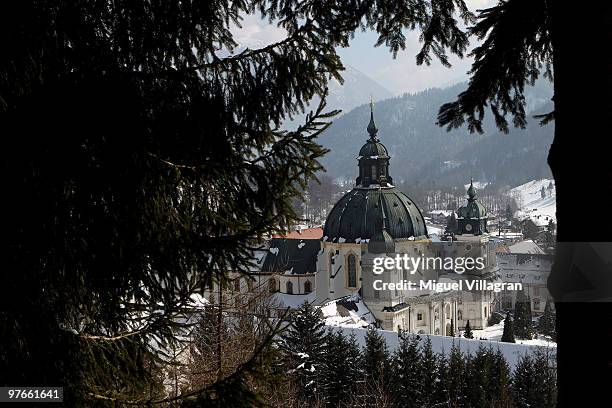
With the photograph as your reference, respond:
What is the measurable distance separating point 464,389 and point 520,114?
73.9 feet

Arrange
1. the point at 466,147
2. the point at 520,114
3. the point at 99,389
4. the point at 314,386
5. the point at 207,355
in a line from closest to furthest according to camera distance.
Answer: the point at 99,389 < the point at 520,114 < the point at 207,355 < the point at 314,386 < the point at 466,147

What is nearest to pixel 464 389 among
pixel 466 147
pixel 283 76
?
pixel 283 76

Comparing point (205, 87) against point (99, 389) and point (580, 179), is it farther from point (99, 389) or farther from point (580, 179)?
point (580, 179)

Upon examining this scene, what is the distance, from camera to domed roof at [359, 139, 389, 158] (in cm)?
5106

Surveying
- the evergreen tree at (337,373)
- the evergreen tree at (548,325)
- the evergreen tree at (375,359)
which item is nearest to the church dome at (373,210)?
the evergreen tree at (548,325)

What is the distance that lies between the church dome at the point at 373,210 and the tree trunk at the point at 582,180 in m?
45.0

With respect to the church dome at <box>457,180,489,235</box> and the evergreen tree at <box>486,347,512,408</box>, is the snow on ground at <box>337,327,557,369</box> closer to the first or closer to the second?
the evergreen tree at <box>486,347,512,408</box>

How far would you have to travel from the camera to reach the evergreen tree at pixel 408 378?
2527 centimetres

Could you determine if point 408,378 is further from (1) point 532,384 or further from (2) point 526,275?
(2) point 526,275

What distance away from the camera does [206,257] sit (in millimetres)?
2895

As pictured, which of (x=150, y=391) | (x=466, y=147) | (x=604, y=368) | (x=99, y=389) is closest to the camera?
(x=604, y=368)

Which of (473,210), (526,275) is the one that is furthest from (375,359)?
(526,275)

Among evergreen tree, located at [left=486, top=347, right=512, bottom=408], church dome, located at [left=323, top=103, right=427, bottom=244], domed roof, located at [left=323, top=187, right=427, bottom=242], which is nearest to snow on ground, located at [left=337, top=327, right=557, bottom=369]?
evergreen tree, located at [left=486, top=347, right=512, bottom=408]

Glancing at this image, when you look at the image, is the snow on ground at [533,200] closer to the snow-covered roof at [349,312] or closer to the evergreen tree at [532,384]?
the snow-covered roof at [349,312]
